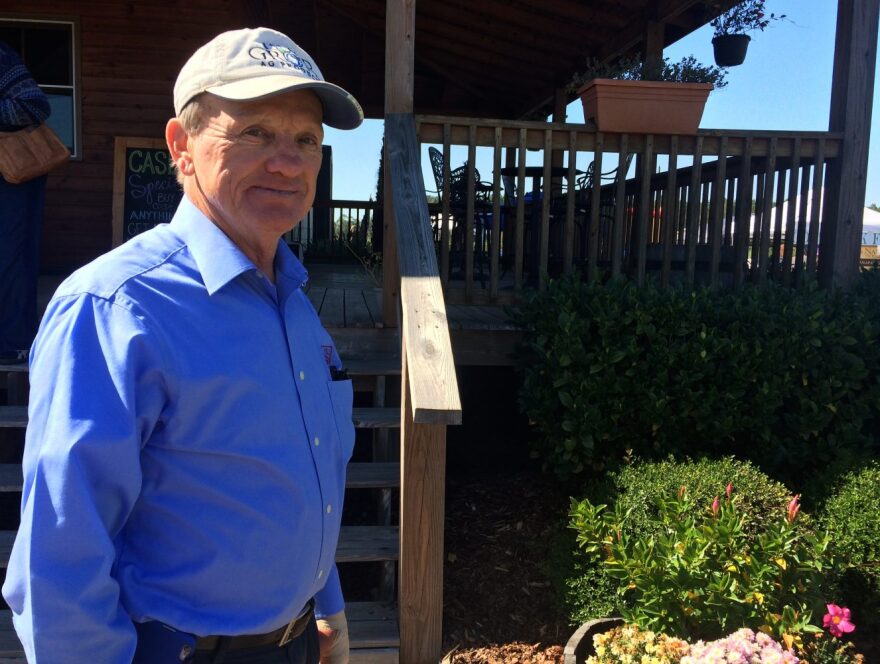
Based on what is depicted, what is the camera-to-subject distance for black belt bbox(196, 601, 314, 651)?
125cm

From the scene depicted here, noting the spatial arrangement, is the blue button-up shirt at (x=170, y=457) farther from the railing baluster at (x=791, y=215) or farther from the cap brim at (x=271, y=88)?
the railing baluster at (x=791, y=215)

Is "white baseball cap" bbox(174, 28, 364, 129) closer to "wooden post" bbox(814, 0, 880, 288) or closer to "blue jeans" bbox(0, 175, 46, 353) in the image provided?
"blue jeans" bbox(0, 175, 46, 353)

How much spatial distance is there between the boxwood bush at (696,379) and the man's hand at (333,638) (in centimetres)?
188

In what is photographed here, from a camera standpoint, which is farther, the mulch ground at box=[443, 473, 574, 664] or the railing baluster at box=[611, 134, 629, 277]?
the railing baluster at box=[611, 134, 629, 277]

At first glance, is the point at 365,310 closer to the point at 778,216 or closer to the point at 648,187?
the point at 648,187

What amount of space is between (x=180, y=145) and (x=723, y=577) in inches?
79.7

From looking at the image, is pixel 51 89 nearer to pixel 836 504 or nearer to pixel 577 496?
pixel 577 496

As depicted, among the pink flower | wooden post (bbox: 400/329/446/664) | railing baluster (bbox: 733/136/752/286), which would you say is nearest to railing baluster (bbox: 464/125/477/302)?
railing baluster (bbox: 733/136/752/286)

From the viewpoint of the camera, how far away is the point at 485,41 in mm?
8547

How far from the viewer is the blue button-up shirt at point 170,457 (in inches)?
42.0

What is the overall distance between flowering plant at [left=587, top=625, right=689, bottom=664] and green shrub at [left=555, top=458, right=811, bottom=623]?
263mm

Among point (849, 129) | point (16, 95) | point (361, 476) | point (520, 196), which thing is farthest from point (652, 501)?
A: point (16, 95)

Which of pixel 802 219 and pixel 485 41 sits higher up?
pixel 485 41

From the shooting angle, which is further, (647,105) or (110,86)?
(110,86)
